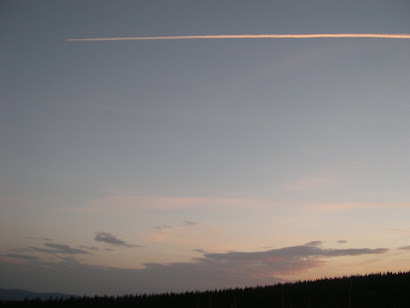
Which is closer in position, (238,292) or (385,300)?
(385,300)

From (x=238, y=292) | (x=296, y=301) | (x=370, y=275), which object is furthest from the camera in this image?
(x=370, y=275)

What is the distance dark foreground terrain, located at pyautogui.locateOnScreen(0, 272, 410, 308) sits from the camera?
264 feet

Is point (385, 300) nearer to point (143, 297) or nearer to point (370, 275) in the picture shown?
point (370, 275)

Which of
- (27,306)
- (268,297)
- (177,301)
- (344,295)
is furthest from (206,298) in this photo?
(27,306)

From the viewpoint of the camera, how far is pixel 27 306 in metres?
84.6

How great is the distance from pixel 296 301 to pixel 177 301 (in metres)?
29.8

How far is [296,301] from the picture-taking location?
89125mm

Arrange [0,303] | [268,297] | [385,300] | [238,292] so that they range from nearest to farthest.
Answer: [385,300], [0,303], [268,297], [238,292]

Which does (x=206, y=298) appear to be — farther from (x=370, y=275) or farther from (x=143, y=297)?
(x=370, y=275)

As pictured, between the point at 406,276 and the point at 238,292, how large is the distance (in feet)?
146

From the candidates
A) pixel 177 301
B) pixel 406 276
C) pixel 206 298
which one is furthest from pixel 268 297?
pixel 406 276

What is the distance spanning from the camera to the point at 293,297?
93000 mm

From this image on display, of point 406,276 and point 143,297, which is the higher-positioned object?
point 406,276

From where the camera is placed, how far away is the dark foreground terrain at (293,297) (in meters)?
80.4
